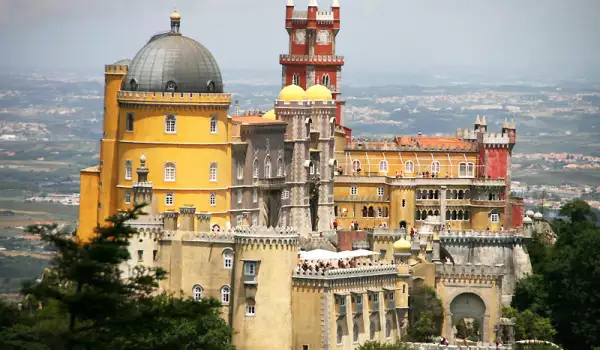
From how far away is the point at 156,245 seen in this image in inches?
5172

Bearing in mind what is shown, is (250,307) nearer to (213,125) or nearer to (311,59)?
(213,125)

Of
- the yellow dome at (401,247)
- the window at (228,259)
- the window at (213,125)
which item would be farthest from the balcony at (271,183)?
the window at (228,259)

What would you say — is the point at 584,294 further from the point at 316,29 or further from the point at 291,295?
the point at 316,29

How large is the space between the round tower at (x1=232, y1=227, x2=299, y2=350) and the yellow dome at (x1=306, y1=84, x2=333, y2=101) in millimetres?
27608

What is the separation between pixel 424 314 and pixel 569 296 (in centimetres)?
1241

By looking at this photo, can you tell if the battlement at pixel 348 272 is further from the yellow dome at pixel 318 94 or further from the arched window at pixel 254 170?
the yellow dome at pixel 318 94

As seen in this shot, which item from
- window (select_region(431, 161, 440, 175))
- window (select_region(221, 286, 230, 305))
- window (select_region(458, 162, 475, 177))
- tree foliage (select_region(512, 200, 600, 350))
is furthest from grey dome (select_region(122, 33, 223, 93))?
window (select_region(458, 162, 475, 177))

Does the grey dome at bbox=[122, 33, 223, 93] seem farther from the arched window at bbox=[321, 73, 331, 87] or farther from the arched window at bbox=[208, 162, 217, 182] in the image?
the arched window at bbox=[321, 73, 331, 87]

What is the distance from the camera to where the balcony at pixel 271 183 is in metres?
146

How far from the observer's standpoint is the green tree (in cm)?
13762

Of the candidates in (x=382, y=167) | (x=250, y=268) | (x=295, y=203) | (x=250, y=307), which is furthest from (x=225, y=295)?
(x=382, y=167)

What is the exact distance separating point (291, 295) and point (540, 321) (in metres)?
23.4

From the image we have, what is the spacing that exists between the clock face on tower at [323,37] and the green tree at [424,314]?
1507 inches

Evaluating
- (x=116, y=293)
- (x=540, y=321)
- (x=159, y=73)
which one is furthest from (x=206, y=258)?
(x=116, y=293)
